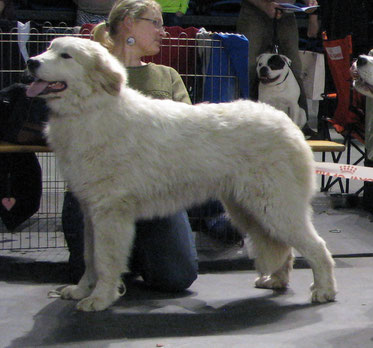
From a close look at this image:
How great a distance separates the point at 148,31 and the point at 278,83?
250 cm

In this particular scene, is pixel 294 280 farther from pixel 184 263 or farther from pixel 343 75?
pixel 343 75

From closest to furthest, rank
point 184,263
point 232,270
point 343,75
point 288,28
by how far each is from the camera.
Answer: point 184,263 → point 232,270 → point 343,75 → point 288,28

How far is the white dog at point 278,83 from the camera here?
19.4 ft

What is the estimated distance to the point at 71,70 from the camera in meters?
2.99

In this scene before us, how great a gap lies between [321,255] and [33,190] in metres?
1.66

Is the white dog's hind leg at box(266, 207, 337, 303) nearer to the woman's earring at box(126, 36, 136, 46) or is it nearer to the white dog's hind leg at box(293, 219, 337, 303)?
the white dog's hind leg at box(293, 219, 337, 303)

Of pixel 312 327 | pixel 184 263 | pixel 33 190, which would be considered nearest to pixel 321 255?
pixel 312 327

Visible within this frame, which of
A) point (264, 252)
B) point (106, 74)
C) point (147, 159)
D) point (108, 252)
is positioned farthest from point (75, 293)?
point (106, 74)

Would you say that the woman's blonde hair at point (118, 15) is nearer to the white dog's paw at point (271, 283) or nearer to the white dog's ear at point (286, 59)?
the white dog's paw at point (271, 283)

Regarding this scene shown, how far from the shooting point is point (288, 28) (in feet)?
20.0

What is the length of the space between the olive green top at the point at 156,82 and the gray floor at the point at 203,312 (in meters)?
0.90

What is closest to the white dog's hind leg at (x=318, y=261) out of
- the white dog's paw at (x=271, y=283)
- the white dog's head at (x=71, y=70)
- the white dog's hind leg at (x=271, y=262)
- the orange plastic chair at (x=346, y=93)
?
the white dog's hind leg at (x=271, y=262)

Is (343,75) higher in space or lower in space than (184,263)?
higher

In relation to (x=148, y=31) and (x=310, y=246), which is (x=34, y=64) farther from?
(x=310, y=246)
